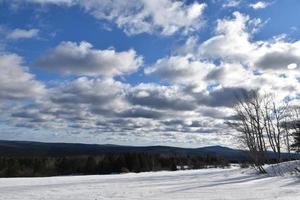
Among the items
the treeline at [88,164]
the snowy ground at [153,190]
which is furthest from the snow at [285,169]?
the treeline at [88,164]

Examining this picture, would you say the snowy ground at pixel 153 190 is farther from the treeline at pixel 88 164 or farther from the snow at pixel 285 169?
the treeline at pixel 88 164

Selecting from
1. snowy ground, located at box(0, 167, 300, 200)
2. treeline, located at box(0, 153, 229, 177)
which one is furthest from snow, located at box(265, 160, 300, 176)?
treeline, located at box(0, 153, 229, 177)

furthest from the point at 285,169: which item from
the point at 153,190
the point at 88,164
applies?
the point at 88,164

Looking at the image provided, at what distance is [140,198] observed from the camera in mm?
16266

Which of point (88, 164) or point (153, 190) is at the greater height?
point (88, 164)

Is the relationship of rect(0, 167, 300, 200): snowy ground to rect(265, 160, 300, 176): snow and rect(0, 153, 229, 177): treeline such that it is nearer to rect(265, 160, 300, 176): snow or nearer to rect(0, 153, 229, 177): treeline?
rect(265, 160, 300, 176): snow

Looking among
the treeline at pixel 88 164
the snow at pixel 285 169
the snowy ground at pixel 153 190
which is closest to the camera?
the snowy ground at pixel 153 190

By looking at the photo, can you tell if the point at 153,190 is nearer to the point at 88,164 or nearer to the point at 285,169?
the point at 285,169

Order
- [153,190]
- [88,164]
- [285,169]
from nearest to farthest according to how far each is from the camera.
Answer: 1. [153,190]
2. [285,169]
3. [88,164]

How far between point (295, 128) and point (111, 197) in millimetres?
27845

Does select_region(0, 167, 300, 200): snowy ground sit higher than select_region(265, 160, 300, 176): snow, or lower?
lower

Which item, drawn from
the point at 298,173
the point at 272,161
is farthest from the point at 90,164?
the point at 298,173

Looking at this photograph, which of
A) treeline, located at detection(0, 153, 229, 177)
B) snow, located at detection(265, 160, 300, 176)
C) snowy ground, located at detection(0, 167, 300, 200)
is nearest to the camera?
snowy ground, located at detection(0, 167, 300, 200)

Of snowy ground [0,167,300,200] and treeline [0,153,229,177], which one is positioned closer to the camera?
snowy ground [0,167,300,200]
